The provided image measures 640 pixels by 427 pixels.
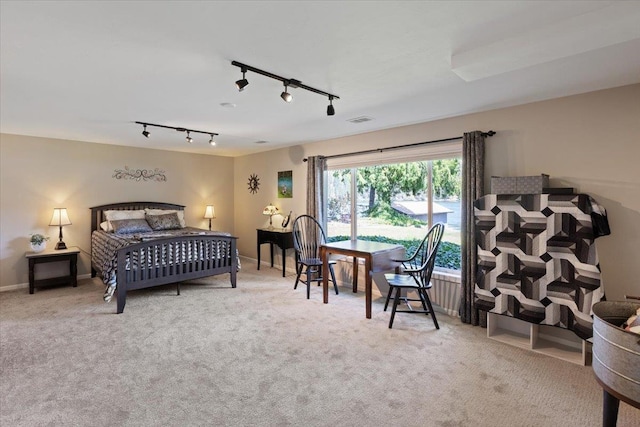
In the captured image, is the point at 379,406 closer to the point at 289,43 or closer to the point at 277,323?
the point at 277,323

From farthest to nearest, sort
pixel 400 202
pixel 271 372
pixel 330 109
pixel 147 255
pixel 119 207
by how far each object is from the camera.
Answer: pixel 119 207
pixel 400 202
pixel 147 255
pixel 330 109
pixel 271 372

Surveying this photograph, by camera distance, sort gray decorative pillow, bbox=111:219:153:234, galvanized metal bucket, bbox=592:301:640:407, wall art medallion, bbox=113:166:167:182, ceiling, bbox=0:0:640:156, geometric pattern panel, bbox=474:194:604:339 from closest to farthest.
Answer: galvanized metal bucket, bbox=592:301:640:407 → ceiling, bbox=0:0:640:156 → geometric pattern panel, bbox=474:194:604:339 → gray decorative pillow, bbox=111:219:153:234 → wall art medallion, bbox=113:166:167:182

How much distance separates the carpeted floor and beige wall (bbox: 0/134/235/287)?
150 centimetres

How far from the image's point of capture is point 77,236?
5.25 m

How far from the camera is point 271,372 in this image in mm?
2455

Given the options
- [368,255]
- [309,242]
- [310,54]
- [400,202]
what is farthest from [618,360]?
[309,242]

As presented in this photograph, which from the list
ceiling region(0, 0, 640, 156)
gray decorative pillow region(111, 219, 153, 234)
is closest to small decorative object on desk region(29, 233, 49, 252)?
gray decorative pillow region(111, 219, 153, 234)

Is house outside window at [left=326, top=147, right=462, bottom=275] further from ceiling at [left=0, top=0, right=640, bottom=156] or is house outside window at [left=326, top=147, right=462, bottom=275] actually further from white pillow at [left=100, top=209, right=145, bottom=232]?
white pillow at [left=100, top=209, right=145, bottom=232]

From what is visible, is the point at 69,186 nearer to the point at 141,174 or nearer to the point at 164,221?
the point at 141,174

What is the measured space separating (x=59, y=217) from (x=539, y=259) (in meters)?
6.22

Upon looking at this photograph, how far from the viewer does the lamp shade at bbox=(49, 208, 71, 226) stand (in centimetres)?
483

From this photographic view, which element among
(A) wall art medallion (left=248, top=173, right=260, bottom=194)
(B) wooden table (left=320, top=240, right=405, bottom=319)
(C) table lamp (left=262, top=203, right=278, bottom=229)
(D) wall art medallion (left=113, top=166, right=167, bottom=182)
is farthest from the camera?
(A) wall art medallion (left=248, top=173, right=260, bottom=194)

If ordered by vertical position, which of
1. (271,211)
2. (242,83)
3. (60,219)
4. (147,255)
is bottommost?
(147,255)

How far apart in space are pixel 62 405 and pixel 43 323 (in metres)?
1.84
